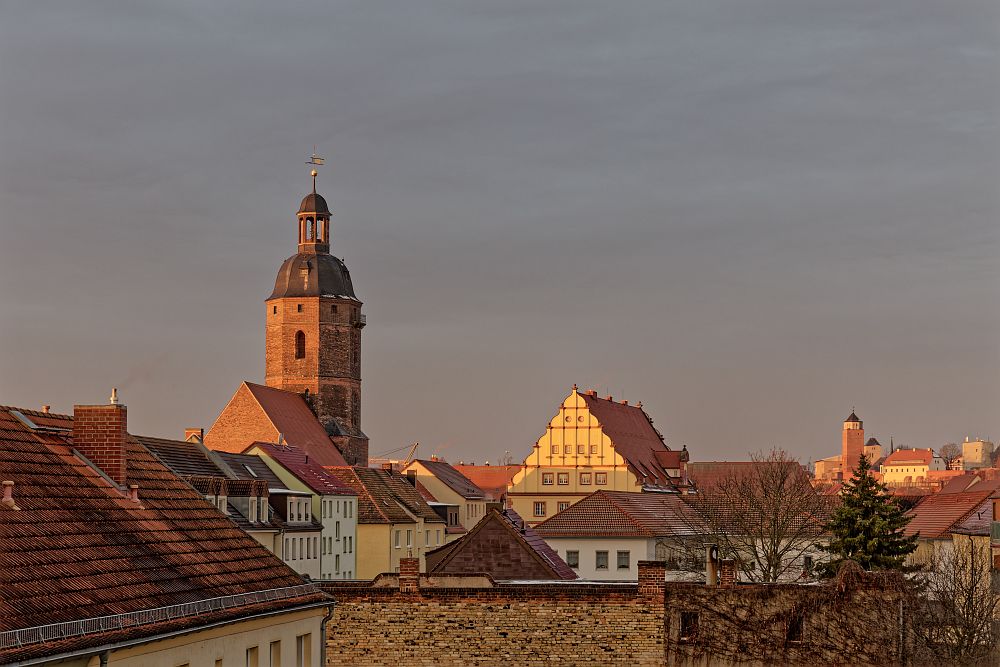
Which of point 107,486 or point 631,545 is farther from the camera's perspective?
point 631,545

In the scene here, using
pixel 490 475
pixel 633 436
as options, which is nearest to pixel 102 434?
pixel 633 436

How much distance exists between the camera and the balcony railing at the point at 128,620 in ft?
52.6

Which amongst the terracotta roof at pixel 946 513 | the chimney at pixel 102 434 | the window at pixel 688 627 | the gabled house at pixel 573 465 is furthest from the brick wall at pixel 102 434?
the gabled house at pixel 573 465

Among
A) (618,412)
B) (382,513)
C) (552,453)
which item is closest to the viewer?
(382,513)

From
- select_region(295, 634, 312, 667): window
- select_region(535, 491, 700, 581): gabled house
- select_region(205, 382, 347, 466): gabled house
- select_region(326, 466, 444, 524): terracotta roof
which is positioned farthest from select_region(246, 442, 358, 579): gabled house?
select_region(295, 634, 312, 667): window

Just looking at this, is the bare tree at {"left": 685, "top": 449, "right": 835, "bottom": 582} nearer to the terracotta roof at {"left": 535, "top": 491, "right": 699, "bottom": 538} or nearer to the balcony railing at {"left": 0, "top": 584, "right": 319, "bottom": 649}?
the terracotta roof at {"left": 535, "top": 491, "right": 699, "bottom": 538}

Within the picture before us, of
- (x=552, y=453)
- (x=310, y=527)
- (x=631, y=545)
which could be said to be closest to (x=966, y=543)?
(x=631, y=545)

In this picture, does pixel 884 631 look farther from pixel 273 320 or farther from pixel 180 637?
pixel 273 320

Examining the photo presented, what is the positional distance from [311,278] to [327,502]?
6421 cm

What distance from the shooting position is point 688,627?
35719 millimetres

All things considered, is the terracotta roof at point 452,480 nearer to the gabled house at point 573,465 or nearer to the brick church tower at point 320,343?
the gabled house at point 573,465

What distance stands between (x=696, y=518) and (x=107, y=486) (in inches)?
2391

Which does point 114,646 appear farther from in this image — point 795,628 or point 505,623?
point 795,628

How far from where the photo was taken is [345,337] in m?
131
